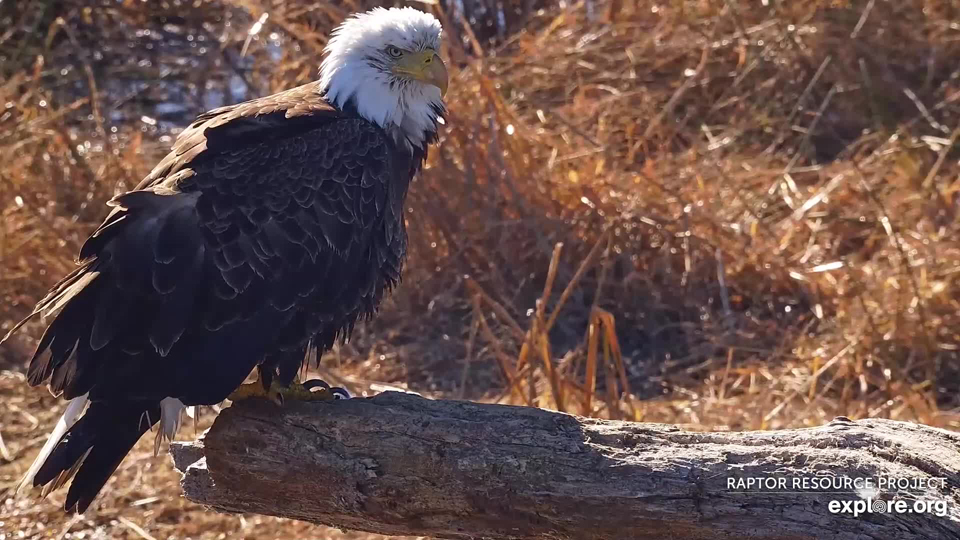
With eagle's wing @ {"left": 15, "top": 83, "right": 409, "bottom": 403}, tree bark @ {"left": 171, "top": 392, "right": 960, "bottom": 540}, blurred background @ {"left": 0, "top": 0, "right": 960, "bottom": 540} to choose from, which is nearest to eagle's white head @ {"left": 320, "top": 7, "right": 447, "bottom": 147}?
eagle's wing @ {"left": 15, "top": 83, "right": 409, "bottom": 403}

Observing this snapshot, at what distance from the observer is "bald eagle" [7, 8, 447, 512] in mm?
2994

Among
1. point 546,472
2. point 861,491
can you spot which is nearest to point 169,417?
point 546,472

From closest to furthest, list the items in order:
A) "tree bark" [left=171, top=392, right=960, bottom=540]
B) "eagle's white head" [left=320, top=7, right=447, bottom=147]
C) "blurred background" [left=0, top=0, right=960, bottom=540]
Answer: "tree bark" [left=171, top=392, right=960, bottom=540]
"eagle's white head" [left=320, top=7, right=447, bottom=147]
"blurred background" [left=0, top=0, right=960, bottom=540]

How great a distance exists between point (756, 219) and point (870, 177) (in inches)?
48.4

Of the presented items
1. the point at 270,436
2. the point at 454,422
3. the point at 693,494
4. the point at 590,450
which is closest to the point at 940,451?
the point at 693,494

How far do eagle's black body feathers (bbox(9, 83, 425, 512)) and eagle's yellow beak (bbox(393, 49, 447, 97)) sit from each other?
0.26 meters

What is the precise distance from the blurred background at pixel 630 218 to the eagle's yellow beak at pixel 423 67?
35.7 inches

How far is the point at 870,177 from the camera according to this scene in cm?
668

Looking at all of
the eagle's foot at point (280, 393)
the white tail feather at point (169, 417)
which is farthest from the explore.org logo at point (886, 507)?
the white tail feather at point (169, 417)

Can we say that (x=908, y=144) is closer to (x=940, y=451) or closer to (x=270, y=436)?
(x=940, y=451)

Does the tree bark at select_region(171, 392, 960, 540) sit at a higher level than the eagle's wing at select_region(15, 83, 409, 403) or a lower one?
lower

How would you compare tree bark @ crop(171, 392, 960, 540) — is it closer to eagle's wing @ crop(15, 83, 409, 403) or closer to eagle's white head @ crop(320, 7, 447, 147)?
eagle's wing @ crop(15, 83, 409, 403)

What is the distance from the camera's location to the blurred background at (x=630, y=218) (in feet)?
16.4

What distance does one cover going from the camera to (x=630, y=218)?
236 inches
